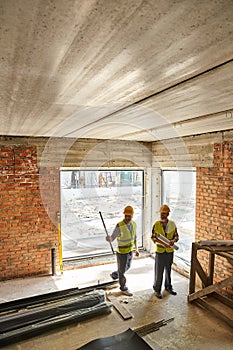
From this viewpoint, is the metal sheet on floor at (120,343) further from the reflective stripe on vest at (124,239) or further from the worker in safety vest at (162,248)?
the reflective stripe on vest at (124,239)

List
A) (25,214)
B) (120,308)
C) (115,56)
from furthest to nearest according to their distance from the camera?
(25,214) < (120,308) < (115,56)

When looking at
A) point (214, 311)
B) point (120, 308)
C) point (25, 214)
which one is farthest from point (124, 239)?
point (25, 214)

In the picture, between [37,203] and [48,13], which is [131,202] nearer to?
[37,203]

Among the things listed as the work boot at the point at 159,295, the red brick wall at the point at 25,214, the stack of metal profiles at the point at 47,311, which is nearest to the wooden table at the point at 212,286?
the work boot at the point at 159,295

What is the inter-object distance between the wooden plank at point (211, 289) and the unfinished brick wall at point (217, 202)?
1.90 feet

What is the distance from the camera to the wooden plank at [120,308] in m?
4.00

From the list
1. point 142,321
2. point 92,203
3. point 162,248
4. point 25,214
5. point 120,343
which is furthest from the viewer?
point 92,203

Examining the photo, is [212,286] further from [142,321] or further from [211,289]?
[142,321]

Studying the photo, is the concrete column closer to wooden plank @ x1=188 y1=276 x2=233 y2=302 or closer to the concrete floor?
the concrete floor

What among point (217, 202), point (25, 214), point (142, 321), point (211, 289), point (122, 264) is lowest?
point (142, 321)

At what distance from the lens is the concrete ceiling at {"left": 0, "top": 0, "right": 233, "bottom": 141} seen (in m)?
1.08

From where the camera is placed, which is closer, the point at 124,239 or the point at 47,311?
the point at 47,311

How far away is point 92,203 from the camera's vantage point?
6484mm

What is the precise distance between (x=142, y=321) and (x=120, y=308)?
0.45 metres
